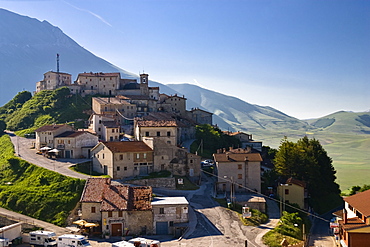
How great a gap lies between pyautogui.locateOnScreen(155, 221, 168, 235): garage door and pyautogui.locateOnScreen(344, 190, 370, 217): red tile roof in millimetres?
21341

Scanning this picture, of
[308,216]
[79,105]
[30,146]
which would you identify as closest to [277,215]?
[308,216]

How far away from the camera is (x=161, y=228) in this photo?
149ft

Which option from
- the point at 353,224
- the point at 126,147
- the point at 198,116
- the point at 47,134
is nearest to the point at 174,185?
the point at 126,147

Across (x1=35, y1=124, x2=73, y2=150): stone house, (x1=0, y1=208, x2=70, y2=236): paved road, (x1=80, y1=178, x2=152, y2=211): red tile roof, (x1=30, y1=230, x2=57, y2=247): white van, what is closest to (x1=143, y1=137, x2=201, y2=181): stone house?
(x1=80, y1=178, x2=152, y2=211): red tile roof

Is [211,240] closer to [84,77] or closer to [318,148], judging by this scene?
[318,148]

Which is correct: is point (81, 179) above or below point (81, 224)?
above

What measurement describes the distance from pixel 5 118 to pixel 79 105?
22.5m

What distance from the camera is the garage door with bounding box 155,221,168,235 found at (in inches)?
1784

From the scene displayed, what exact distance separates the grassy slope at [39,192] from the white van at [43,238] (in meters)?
4.62

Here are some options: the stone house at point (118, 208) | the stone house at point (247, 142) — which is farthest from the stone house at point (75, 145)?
the stone house at point (247, 142)

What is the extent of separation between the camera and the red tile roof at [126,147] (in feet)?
185

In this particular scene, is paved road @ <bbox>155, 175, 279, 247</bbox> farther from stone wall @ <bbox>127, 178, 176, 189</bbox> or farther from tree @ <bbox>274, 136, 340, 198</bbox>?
tree @ <bbox>274, 136, 340, 198</bbox>

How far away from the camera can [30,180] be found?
55312 millimetres

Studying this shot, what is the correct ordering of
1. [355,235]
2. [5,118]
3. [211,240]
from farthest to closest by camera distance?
[5,118] → [211,240] → [355,235]
